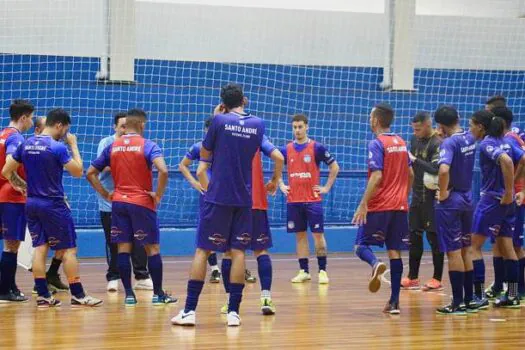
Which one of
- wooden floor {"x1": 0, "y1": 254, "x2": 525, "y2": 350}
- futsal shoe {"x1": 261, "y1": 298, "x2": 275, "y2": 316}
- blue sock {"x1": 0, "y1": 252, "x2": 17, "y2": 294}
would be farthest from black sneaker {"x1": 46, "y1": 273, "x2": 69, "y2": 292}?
futsal shoe {"x1": 261, "y1": 298, "x2": 275, "y2": 316}

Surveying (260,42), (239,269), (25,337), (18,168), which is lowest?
(25,337)

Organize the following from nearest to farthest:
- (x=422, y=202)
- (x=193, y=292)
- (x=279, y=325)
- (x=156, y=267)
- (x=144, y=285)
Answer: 1. (x=193, y=292)
2. (x=279, y=325)
3. (x=156, y=267)
4. (x=144, y=285)
5. (x=422, y=202)

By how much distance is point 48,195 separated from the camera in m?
9.78

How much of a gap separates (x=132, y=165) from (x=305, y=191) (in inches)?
134

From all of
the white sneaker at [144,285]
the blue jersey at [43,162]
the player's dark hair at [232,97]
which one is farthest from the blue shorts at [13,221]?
the player's dark hair at [232,97]

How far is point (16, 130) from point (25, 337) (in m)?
3.03

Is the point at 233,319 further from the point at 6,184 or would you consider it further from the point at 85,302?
the point at 6,184

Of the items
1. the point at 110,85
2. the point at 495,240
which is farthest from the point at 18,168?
the point at 110,85

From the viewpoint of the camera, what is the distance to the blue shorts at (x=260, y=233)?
9.30 metres

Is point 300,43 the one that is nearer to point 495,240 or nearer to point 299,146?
point 299,146

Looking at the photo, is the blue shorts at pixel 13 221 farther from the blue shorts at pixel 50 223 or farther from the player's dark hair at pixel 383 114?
the player's dark hair at pixel 383 114

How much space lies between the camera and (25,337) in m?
8.08

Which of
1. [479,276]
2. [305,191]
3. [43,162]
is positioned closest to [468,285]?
[479,276]

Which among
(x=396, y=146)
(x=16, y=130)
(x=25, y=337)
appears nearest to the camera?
(x=25, y=337)
